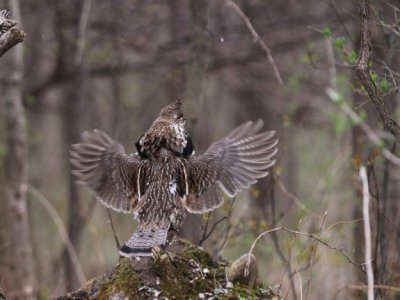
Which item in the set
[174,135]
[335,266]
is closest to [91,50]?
[335,266]

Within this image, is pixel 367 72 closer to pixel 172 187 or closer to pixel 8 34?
pixel 172 187

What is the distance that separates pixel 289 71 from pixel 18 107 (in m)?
4.96

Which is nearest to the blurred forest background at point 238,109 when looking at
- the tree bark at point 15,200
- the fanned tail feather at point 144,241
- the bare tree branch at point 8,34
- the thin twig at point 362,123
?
the tree bark at point 15,200

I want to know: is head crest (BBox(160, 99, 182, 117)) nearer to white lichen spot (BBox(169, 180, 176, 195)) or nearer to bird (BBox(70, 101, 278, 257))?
bird (BBox(70, 101, 278, 257))

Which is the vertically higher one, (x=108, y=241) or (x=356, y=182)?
(x=356, y=182)

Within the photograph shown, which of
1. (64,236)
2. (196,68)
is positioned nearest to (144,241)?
(64,236)

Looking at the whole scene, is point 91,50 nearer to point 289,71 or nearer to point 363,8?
point 289,71

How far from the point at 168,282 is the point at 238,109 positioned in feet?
39.3

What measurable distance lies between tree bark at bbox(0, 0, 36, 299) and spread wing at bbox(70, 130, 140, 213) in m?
1.67

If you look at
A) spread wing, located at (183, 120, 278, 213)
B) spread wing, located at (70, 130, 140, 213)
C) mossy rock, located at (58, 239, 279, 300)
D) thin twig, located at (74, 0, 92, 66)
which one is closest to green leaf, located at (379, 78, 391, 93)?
spread wing, located at (183, 120, 278, 213)

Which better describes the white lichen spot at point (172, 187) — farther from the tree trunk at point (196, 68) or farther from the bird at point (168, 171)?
the tree trunk at point (196, 68)

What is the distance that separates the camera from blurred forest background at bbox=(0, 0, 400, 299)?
6.80 m

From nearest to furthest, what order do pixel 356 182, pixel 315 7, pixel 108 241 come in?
pixel 356 182 < pixel 315 7 < pixel 108 241

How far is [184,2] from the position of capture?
36.2 feet
